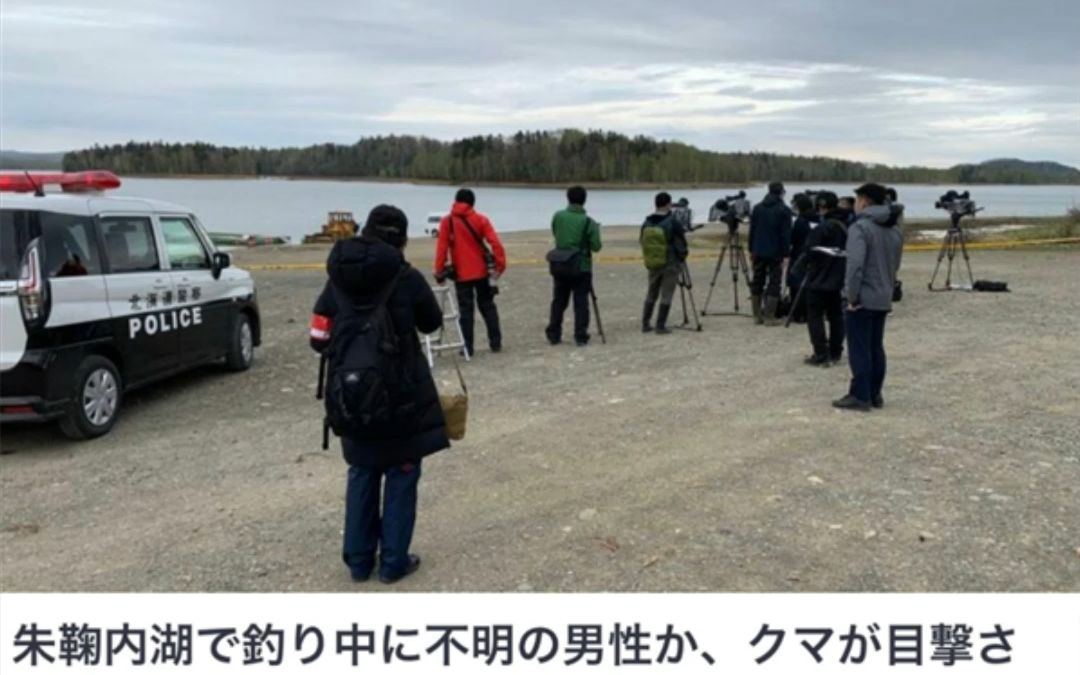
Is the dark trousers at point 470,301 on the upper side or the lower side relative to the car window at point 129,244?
lower

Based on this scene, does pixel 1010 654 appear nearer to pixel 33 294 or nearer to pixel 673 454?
pixel 673 454

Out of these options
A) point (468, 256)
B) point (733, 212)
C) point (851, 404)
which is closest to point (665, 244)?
point (733, 212)

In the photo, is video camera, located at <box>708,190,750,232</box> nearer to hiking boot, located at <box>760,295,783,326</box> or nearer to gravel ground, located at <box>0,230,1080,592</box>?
hiking boot, located at <box>760,295,783,326</box>

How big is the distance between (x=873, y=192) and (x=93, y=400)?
5807mm

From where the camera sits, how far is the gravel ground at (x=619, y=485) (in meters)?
4.04

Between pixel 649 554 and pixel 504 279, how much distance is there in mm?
13281

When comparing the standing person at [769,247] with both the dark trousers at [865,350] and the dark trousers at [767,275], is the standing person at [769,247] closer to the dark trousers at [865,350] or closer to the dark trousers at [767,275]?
the dark trousers at [767,275]

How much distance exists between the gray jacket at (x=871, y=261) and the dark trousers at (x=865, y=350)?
0.12 m

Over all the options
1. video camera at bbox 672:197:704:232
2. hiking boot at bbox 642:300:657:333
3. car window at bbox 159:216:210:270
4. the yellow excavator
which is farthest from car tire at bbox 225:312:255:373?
the yellow excavator

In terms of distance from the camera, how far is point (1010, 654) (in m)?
3.11

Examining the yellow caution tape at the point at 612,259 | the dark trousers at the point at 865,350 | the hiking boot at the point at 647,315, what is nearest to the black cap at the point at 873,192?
the dark trousers at the point at 865,350

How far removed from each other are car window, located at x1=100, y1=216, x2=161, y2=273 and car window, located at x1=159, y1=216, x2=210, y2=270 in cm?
23

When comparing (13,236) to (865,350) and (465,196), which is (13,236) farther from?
(865,350)

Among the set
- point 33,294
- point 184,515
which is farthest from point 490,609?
point 33,294
